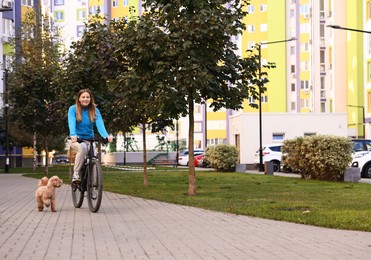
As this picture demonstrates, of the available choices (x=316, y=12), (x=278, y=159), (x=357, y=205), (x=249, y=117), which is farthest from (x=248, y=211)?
(x=316, y=12)

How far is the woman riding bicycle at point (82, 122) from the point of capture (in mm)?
12648

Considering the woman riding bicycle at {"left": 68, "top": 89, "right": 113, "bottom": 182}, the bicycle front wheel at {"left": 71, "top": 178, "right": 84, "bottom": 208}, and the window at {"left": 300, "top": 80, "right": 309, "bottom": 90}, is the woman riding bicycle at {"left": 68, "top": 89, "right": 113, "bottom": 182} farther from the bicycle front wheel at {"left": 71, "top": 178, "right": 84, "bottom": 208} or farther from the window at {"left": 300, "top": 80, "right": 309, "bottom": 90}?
the window at {"left": 300, "top": 80, "right": 309, "bottom": 90}

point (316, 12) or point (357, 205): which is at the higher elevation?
point (316, 12)

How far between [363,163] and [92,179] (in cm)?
2108

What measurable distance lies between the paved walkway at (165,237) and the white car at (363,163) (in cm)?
2014

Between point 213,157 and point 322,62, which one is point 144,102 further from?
point 322,62

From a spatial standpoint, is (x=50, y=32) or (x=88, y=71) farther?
(x=50, y=32)

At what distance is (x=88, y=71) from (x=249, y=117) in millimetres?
28328

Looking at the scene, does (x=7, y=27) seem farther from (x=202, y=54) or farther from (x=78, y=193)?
(x=78, y=193)

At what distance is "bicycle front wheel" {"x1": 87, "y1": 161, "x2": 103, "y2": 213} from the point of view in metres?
12.2

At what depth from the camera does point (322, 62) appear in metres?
88.8

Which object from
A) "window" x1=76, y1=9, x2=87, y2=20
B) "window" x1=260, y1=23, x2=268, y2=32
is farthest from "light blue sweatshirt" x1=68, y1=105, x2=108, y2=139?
"window" x1=76, y1=9, x2=87, y2=20

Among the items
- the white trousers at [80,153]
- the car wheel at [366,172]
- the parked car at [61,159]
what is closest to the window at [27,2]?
the parked car at [61,159]

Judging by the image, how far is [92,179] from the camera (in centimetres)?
1252
